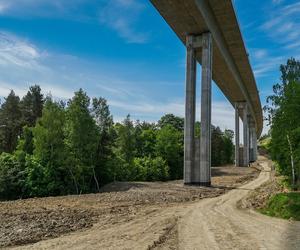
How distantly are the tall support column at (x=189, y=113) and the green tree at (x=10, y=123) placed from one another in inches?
1430

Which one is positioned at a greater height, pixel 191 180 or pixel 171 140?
pixel 171 140

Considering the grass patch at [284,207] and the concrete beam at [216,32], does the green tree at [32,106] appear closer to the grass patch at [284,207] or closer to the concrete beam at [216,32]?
the concrete beam at [216,32]

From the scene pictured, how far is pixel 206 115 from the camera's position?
29.2 m

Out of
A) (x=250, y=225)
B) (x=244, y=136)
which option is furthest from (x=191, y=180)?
(x=244, y=136)

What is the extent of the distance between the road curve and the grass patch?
2.16 ft

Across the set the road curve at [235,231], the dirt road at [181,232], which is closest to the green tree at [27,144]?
the dirt road at [181,232]

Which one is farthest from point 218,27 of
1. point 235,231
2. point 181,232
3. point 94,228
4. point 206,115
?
point 94,228

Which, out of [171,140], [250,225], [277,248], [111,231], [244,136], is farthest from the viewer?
[244,136]

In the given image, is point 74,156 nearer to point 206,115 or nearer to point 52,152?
point 52,152

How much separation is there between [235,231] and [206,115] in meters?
19.8

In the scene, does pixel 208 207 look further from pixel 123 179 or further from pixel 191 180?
pixel 123 179

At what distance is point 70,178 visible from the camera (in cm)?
3378

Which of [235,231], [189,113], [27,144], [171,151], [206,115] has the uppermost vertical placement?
[189,113]

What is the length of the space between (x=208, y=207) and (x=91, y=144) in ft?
66.0
